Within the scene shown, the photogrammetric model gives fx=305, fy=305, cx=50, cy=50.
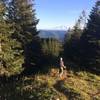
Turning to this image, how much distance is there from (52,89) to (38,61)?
69.1 feet

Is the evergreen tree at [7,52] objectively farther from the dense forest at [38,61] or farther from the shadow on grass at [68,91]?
the shadow on grass at [68,91]

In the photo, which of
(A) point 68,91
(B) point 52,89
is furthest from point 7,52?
(A) point 68,91

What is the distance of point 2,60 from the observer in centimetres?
4625

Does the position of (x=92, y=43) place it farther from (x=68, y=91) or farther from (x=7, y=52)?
(x=68, y=91)

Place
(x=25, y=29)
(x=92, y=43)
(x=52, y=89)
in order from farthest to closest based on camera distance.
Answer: (x=25, y=29)
(x=92, y=43)
(x=52, y=89)

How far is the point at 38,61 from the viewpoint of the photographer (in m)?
53.5

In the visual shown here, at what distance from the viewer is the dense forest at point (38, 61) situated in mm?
32906

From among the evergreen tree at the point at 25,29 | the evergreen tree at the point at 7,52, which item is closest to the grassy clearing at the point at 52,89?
the evergreen tree at the point at 7,52

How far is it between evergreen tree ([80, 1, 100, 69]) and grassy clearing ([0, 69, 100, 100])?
658 centimetres

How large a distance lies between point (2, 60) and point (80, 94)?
1791 centimetres

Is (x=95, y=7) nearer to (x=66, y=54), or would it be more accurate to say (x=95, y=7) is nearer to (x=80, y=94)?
(x=66, y=54)

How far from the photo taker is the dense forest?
32906 mm

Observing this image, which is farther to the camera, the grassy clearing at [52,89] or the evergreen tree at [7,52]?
the evergreen tree at [7,52]

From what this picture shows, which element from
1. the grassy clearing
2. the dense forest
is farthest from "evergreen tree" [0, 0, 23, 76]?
the grassy clearing
